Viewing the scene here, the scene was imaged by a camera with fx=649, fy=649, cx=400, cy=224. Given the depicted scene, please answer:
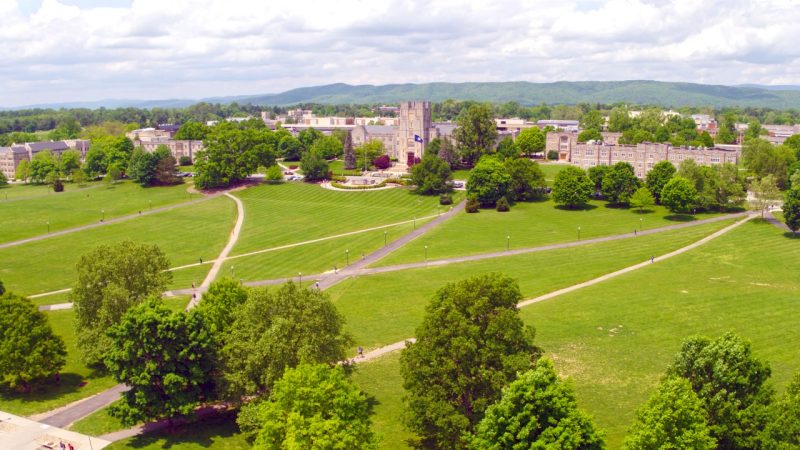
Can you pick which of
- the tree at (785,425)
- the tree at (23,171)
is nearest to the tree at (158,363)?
the tree at (785,425)

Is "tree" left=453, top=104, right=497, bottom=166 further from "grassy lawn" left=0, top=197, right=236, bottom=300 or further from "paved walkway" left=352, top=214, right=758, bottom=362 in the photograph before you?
"paved walkway" left=352, top=214, right=758, bottom=362

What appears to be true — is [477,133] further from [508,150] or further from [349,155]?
[349,155]

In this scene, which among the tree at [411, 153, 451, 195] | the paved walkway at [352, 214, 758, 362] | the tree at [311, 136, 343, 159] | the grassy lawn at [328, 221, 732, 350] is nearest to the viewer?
the paved walkway at [352, 214, 758, 362]

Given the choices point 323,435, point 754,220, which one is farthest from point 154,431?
point 754,220

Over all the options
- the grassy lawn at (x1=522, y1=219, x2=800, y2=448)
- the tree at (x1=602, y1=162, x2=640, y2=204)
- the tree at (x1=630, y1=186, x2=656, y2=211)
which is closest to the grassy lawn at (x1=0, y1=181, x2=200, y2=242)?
the tree at (x1=602, y1=162, x2=640, y2=204)

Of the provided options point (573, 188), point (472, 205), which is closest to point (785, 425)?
point (573, 188)

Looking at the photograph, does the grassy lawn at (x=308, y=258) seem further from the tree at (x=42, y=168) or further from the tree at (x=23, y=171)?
the tree at (x=23, y=171)
